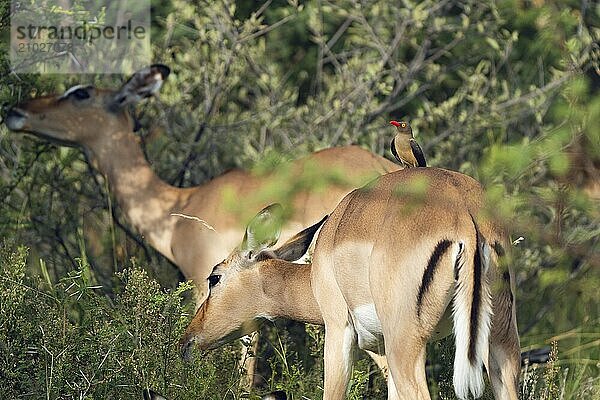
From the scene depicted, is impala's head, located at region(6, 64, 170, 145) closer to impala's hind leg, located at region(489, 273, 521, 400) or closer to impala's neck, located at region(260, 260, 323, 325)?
impala's neck, located at region(260, 260, 323, 325)

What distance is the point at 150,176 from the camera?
648 cm

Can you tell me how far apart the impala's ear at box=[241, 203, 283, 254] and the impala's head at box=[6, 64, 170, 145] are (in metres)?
2.04

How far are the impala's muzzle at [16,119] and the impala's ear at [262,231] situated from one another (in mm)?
1954

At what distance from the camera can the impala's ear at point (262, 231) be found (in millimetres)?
4270

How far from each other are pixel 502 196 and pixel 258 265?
8.82 feet

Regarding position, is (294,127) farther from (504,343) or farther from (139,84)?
(504,343)

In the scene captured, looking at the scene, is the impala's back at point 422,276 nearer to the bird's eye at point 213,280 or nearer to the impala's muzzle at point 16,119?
the bird's eye at point 213,280

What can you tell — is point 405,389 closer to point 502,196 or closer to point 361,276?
point 361,276

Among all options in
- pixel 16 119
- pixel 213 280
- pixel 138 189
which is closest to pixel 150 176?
pixel 138 189

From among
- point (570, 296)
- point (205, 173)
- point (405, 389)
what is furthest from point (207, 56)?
point (405, 389)

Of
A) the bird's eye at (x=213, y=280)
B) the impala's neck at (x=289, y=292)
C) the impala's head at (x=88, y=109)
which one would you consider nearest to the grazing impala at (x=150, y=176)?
the impala's head at (x=88, y=109)

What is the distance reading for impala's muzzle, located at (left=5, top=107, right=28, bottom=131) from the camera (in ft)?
20.1

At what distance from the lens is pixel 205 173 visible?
7.40 meters

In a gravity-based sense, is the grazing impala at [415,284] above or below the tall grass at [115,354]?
above
